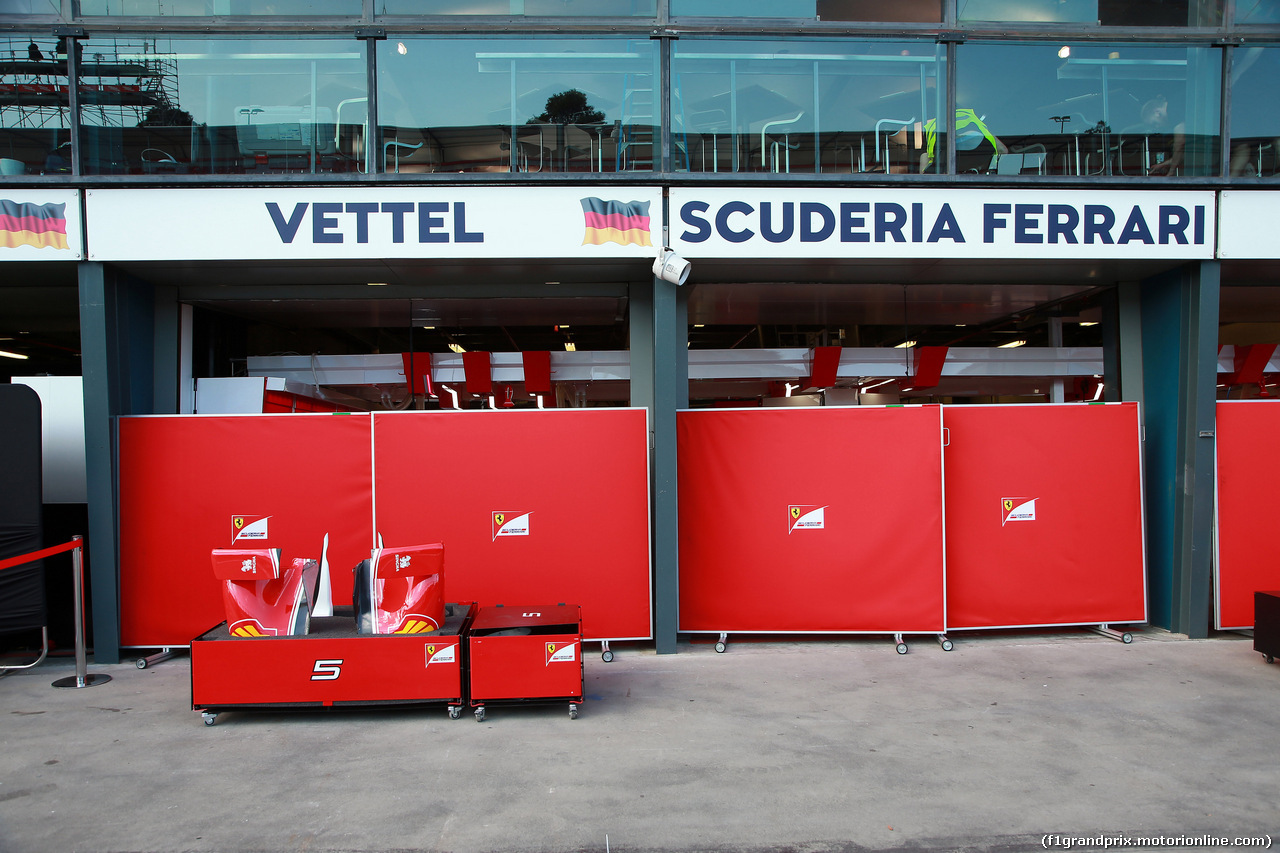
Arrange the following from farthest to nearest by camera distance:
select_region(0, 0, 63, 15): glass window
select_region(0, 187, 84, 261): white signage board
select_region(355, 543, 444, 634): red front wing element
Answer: select_region(0, 0, 63, 15): glass window, select_region(0, 187, 84, 261): white signage board, select_region(355, 543, 444, 634): red front wing element

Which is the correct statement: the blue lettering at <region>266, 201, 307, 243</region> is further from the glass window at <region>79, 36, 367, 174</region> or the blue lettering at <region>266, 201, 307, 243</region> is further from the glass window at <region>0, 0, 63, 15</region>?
the glass window at <region>0, 0, 63, 15</region>

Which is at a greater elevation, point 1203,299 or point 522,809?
point 1203,299

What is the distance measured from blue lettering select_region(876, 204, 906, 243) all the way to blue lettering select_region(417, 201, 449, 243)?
4152 mm

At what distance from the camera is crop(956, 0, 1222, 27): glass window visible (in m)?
7.19

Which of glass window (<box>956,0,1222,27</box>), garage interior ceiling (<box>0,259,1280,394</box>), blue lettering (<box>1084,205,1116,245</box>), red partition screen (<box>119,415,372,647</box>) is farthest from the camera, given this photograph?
garage interior ceiling (<box>0,259,1280,394</box>)

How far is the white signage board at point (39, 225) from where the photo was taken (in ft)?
21.7

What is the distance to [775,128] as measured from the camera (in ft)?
23.3

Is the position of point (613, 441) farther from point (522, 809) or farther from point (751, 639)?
point (522, 809)

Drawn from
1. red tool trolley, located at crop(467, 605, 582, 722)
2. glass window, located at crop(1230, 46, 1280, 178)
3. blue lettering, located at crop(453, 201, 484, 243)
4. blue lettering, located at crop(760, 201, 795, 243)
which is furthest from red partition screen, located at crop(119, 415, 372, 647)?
glass window, located at crop(1230, 46, 1280, 178)

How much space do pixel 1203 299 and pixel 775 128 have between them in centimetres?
461

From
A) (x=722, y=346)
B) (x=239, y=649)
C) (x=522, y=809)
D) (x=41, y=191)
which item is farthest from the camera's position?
(x=722, y=346)

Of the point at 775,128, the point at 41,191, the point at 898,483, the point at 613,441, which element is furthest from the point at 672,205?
the point at 41,191

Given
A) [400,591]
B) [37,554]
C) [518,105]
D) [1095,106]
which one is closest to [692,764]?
[400,591]

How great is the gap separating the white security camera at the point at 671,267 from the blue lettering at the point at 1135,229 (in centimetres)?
434
